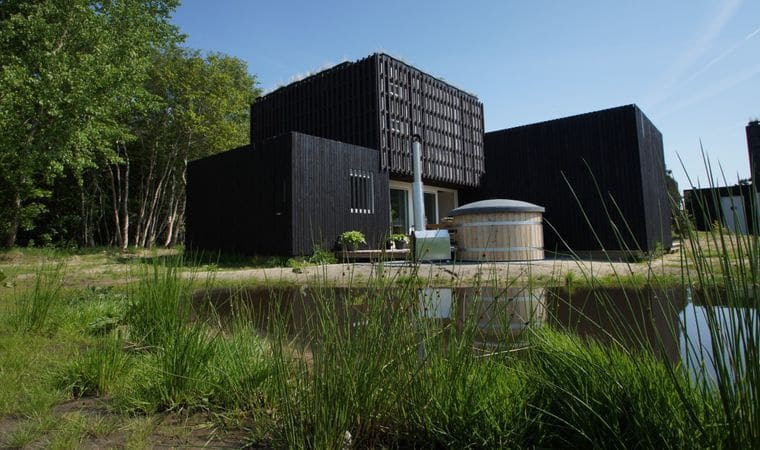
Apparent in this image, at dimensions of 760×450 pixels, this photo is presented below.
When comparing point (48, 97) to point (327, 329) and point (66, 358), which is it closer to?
point (66, 358)

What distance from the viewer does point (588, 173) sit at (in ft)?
43.0

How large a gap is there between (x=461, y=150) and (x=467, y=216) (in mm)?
6022

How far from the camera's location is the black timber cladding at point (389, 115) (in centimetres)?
1256

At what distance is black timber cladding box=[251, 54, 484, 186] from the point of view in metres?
12.6

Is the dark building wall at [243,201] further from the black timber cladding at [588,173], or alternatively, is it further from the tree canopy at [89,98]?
the black timber cladding at [588,173]

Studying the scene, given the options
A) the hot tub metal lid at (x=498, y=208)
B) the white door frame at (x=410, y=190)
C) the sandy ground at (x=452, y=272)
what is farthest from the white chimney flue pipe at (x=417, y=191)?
the sandy ground at (x=452, y=272)

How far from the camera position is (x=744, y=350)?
959 mm

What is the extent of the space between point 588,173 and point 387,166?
609 cm

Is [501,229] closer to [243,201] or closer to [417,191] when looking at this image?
[417,191]

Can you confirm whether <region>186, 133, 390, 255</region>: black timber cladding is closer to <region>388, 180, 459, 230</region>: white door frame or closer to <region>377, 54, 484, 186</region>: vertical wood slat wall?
<region>377, 54, 484, 186</region>: vertical wood slat wall

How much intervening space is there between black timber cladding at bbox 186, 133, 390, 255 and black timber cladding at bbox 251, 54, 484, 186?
1.07 metres

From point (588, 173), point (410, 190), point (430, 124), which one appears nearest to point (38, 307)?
point (410, 190)

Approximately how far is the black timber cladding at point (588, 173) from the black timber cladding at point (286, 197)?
487cm

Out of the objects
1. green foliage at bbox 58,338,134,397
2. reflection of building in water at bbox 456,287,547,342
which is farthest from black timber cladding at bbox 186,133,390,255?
reflection of building in water at bbox 456,287,547,342
